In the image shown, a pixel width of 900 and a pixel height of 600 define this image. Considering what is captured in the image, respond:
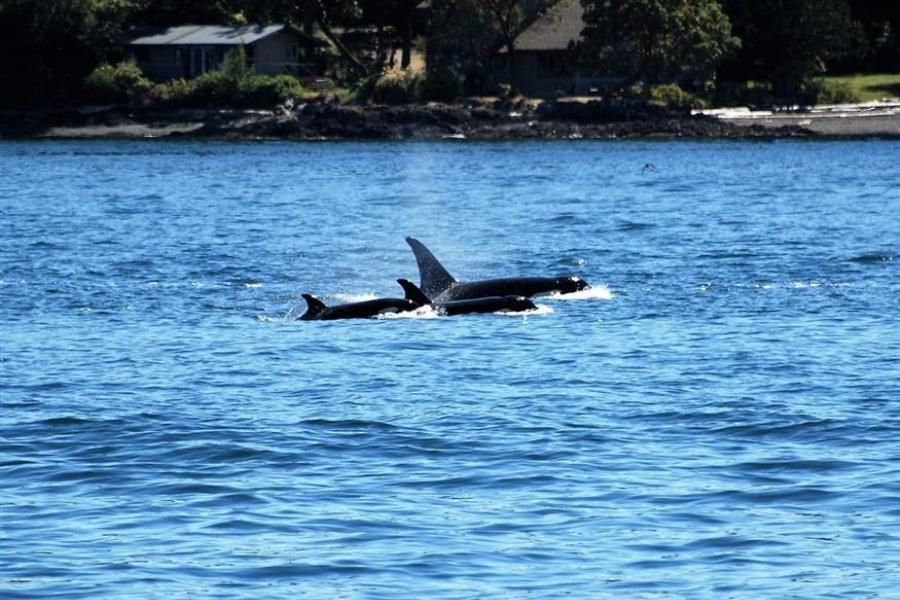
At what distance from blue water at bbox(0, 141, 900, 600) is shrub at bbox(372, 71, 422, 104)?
76574 mm

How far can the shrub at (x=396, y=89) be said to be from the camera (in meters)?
130

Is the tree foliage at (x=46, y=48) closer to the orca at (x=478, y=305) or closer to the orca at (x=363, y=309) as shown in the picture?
the orca at (x=363, y=309)

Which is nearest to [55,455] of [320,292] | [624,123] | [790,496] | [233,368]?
[233,368]

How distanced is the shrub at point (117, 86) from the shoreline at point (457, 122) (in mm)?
1373

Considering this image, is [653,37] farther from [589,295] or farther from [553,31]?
[589,295]

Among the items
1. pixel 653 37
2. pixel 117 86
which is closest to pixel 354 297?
pixel 653 37

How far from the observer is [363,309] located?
34.3m

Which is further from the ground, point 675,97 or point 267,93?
point 267,93

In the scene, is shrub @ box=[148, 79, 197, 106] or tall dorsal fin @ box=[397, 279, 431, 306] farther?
shrub @ box=[148, 79, 197, 106]

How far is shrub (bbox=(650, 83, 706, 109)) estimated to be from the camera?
412 ft

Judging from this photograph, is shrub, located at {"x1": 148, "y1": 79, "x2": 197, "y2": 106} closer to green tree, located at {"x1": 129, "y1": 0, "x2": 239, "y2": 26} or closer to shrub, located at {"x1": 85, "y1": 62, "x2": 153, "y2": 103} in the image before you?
shrub, located at {"x1": 85, "y1": 62, "x2": 153, "y2": 103}

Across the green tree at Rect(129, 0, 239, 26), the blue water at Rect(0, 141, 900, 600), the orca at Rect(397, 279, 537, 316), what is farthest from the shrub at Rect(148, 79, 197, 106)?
the orca at Rect(397, 279, 537, 316)

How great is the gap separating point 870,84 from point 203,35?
4754 cm

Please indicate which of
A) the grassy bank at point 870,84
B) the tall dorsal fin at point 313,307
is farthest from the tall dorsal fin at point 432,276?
the grassy bank at point 870,84
